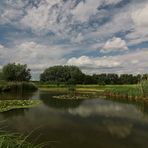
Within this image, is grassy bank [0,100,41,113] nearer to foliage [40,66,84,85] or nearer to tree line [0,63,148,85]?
tree line [0,63,148,85]

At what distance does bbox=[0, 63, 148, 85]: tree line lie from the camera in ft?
201

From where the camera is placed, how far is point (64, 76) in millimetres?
83438

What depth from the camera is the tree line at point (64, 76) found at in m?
61.1

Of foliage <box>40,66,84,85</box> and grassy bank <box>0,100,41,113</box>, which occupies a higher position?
foliage <box>40,66,84,85</box>

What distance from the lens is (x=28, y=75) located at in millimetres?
66125

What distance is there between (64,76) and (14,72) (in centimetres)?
2609

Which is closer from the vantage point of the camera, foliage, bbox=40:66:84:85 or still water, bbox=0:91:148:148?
still water, bbox=0:91:148:148

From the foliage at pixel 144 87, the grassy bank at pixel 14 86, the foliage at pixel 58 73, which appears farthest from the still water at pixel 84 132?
the foliage at pixel 58 73

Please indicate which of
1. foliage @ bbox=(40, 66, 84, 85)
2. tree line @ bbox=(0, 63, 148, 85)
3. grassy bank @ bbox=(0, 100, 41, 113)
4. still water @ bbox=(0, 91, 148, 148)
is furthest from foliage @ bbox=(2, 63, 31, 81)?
still water @ bbox=(0, 91, 148, 148)

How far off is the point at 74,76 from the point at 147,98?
156 ft

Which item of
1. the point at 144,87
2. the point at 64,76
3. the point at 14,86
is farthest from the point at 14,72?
the point at 144,87

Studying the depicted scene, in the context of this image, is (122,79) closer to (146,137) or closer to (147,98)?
(147,98)

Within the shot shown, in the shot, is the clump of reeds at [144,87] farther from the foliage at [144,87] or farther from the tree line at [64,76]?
the tree line at [64,76]

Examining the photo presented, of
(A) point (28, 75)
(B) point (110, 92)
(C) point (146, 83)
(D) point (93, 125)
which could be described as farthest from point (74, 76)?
(D) point (93, 125)
